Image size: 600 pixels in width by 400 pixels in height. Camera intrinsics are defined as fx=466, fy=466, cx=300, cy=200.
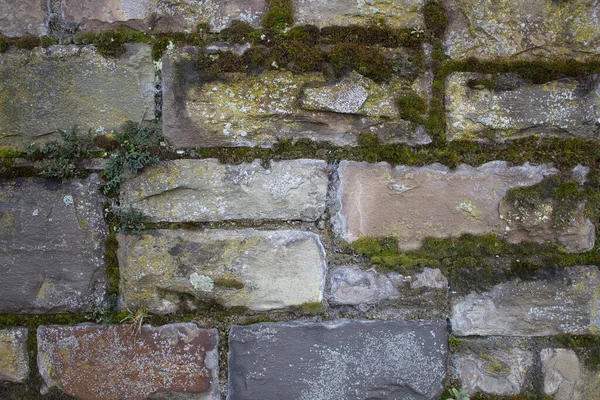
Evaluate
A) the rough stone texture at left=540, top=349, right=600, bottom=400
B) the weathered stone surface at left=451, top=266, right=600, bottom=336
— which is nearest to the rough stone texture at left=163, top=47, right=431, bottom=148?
the weathered stone surface at left=451, top=266, right=600, bottom=336

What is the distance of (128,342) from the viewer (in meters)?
1.63

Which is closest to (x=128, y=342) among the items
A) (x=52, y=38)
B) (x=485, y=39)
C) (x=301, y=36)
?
(x=52, y=38)

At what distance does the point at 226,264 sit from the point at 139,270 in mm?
304

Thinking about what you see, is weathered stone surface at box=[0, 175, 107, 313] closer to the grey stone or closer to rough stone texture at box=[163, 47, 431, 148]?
rough stone texture at box=[163, 47, 431, 148]

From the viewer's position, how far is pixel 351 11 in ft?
5.31

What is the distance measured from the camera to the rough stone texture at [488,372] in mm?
1657

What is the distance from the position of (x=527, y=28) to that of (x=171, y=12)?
1.24m

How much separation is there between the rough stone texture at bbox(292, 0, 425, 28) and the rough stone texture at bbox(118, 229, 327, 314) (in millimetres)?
762

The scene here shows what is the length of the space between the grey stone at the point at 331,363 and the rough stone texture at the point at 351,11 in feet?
3.45

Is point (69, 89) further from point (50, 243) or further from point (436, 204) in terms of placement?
point (436, 204)

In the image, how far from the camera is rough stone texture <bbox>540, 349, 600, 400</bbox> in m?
1.65

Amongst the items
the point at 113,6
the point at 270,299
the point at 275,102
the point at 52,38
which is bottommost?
the point at 270,299

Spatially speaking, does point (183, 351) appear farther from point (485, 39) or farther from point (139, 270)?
point (485, 39)

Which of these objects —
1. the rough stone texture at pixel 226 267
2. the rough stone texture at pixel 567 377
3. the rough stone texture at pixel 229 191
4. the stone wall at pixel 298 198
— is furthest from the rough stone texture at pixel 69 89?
the rough stone texture at pixel 567 377
